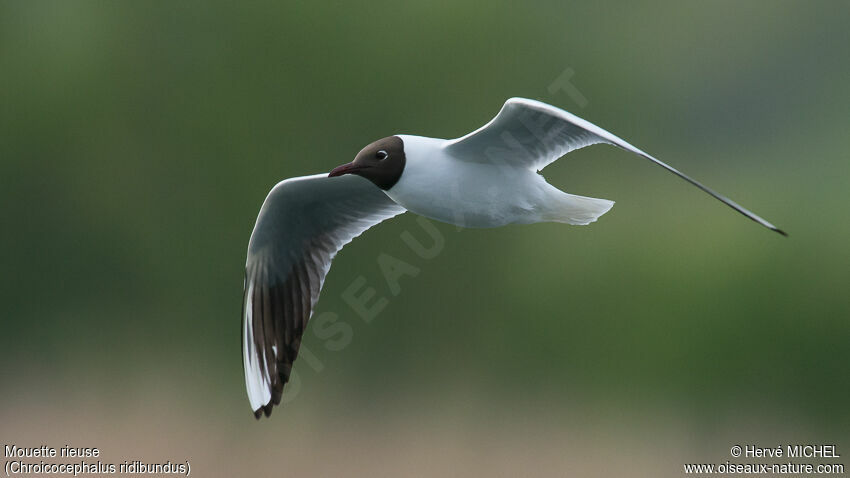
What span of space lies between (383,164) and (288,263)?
88cm

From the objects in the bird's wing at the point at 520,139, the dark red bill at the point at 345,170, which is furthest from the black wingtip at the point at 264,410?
the bird's wing at the point at 520,139

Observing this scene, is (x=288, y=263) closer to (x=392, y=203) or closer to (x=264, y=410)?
(x=392, y=203)

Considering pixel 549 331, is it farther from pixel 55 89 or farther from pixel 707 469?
pixel 55 89

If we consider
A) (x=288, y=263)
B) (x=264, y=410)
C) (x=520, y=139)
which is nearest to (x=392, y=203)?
(x=288, y=263)

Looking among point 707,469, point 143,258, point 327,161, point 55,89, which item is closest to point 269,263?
point 707,469

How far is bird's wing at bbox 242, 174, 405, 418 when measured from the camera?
3.94 meters

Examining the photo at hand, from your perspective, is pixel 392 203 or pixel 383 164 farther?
pixel 392 203

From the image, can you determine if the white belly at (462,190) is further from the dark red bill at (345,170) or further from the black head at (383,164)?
the dark red bill at (345,170)

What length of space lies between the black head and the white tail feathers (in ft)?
1.58

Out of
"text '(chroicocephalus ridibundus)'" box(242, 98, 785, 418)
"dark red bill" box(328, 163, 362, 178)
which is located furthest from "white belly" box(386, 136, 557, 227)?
"dark red bill" box(328, 163, 362, 178)

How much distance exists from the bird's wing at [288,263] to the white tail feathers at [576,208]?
2.62 feet

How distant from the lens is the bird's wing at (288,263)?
394 cm

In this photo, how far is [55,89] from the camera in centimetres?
1035

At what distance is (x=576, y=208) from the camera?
11.1 ft
